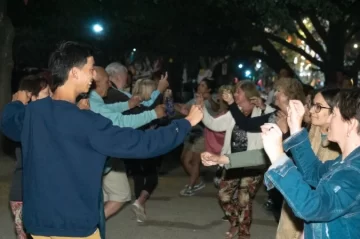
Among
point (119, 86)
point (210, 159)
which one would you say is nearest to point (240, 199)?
point (119, 86)

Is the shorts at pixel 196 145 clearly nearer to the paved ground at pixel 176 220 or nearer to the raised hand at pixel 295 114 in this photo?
the paved ground at pixel 176 220

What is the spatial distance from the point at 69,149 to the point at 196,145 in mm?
6543

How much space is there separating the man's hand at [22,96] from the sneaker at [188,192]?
4.86 metres

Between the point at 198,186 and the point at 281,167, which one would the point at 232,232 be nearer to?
the point at 198,186

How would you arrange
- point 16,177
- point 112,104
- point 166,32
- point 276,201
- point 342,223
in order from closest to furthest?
point 342,223
point 16,177
point 112,104
point 276,201
point 166,32

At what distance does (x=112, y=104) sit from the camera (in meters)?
6.98

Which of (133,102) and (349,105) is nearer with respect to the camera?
(349,105)

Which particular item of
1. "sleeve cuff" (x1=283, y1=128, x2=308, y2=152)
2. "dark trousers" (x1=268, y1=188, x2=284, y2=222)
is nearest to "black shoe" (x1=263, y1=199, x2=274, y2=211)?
"dark trousers" (x1=268, y1=188, x2=284, y2=222)

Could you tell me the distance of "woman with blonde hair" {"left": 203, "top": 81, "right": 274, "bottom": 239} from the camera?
697 cm

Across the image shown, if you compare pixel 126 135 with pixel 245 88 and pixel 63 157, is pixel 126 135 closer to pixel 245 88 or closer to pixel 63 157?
pixel 63 157

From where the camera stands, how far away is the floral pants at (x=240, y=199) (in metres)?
6.96

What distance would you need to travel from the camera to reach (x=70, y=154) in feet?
11.2

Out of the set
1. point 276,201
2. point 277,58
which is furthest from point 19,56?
point 276,201

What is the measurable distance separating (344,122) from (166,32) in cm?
1530
